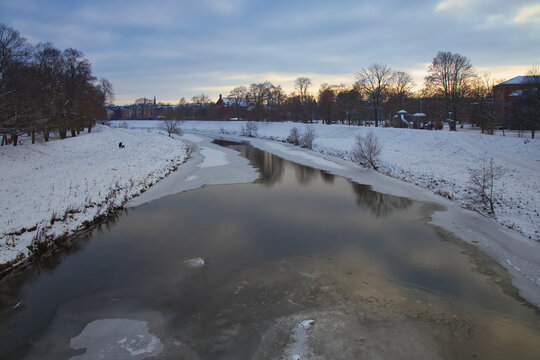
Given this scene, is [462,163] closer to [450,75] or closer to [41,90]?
[450,75]

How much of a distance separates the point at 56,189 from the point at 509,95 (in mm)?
61510

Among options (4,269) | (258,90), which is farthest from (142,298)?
(258,90)

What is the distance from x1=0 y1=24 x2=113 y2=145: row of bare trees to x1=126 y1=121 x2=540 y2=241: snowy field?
2767 cm

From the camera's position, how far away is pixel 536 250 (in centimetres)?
946

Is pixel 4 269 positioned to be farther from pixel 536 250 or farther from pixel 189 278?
pixel 536 250

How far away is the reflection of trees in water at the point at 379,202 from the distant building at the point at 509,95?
94.2 ft

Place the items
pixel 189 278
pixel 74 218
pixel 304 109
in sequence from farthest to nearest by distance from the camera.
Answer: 1. pixel 304 109
2. pixel 74 218
3. pixel 189 278

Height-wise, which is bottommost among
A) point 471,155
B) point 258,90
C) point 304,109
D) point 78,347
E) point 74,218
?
point 78,347

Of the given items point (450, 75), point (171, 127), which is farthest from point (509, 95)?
point (171, 127)

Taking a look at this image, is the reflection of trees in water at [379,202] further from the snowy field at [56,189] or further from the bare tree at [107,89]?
the bare tree at [107,89]

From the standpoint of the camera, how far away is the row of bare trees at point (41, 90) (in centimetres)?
2500

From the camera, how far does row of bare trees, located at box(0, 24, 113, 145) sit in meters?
25.0

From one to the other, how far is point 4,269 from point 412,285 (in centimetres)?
1085

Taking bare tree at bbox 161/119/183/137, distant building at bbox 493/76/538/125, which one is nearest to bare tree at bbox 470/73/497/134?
distant building at bbox 493/76/538/125
